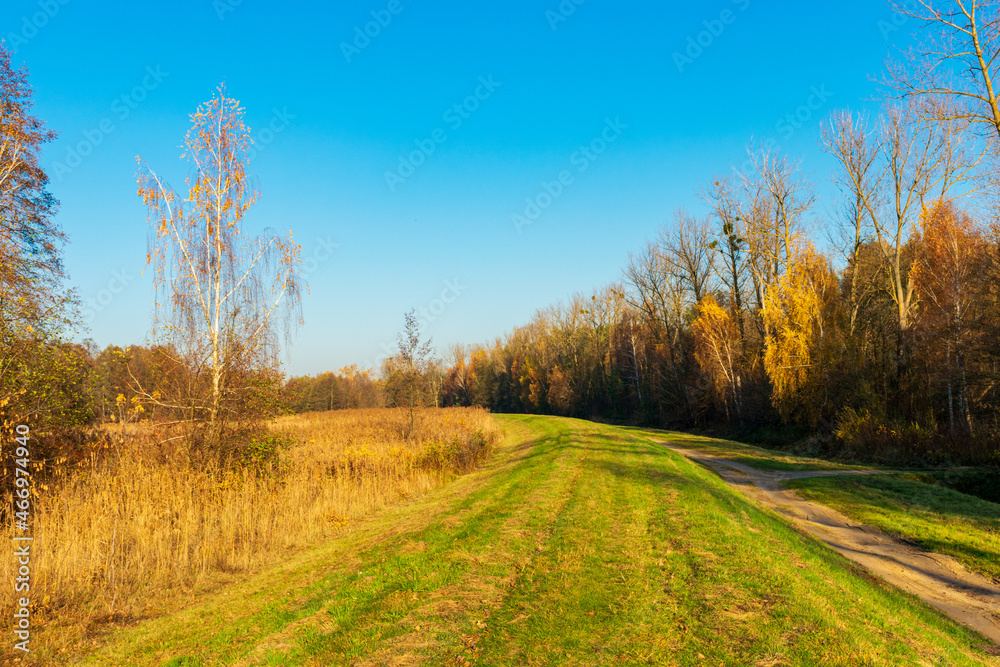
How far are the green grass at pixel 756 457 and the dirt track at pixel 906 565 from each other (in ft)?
14.6

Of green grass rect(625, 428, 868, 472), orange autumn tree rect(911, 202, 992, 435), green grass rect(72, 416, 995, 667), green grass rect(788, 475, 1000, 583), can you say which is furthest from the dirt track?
orange autumn tree rect(911, 202, 992, 435)

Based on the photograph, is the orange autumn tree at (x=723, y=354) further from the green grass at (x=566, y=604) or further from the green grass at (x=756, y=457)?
the green grass at (x=566, y=604)

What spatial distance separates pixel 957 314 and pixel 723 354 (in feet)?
49.3

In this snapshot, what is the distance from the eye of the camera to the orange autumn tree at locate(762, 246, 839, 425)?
2425 centimetres

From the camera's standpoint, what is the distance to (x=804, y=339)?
24.7 metres

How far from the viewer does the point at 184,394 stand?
10016 mm

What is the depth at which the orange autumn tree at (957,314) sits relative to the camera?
17312mm

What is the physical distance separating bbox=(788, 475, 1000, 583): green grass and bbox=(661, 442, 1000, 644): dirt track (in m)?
0.34

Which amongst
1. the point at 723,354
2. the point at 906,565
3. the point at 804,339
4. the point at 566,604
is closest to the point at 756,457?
the point at 804,339

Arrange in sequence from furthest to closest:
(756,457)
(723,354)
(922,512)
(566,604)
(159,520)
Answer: (723,354)
(756,457)
(922,512)
(159,520)
(566,604)

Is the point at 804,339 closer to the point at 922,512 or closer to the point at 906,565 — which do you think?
the point at 922,512

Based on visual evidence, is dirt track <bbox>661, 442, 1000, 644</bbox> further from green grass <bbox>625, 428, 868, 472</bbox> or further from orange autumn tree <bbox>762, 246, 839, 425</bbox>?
orange autumn tree <bbox>762, 246, 839, 425</bbox>

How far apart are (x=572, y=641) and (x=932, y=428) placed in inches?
788

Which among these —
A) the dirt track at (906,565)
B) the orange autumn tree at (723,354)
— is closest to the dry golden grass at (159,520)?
the dirt track at (906,565)
